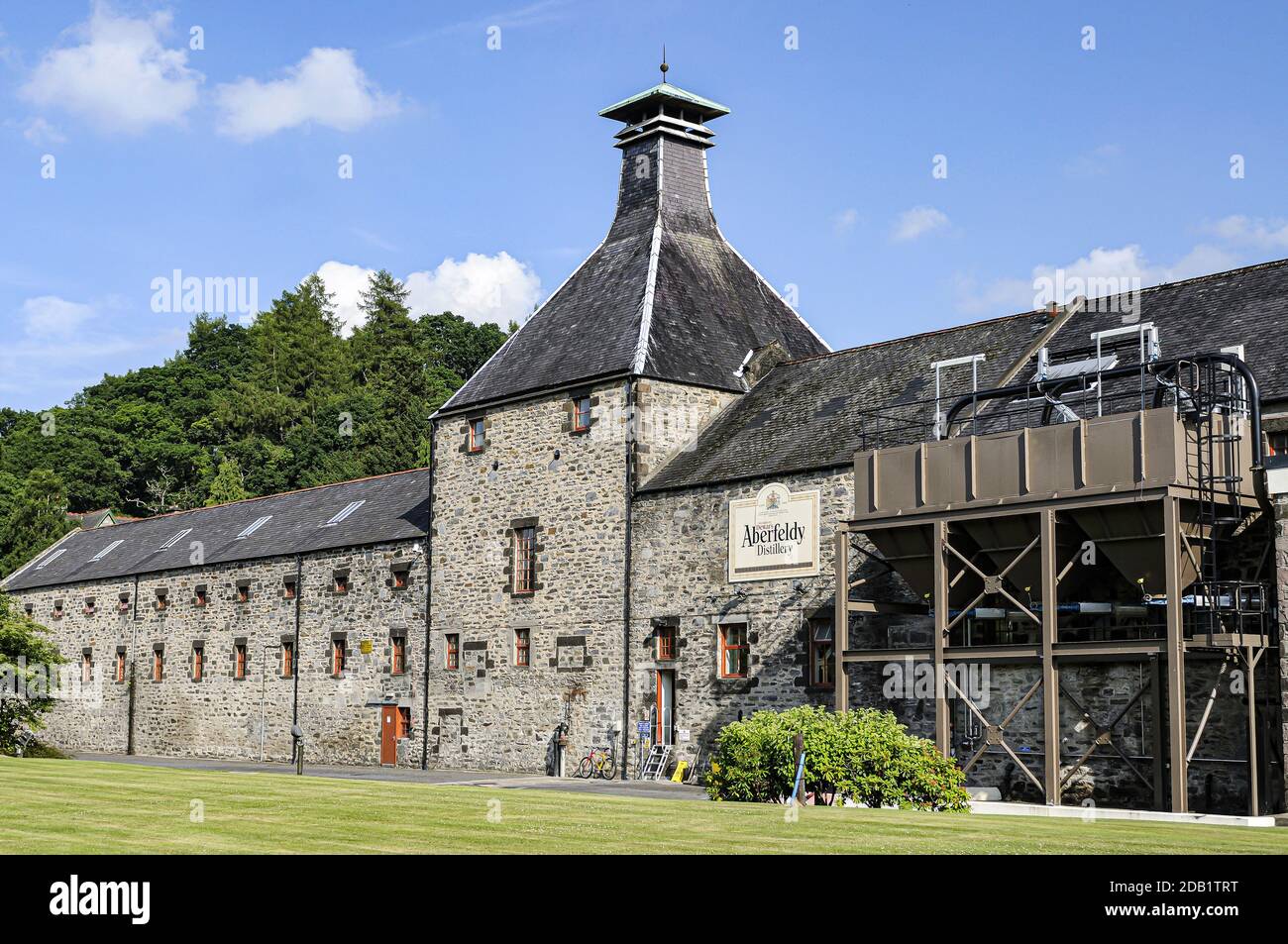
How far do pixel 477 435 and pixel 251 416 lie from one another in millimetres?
54586

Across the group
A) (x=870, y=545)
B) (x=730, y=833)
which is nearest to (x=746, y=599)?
(x=870, y=545)

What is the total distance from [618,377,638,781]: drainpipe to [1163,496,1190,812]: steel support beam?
12.8 metres

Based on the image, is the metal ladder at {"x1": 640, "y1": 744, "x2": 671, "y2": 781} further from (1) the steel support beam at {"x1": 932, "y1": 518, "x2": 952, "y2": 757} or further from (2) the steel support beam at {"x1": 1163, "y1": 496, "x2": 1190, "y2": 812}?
(2) the steel support beam at {"x1": 1163, "y1": 496, "x2": 1190, "y2": 812}

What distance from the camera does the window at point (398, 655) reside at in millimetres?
38000

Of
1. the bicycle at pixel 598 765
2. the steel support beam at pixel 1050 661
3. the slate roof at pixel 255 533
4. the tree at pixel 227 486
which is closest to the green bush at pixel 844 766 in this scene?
the steel support beam at pixel 1050 661

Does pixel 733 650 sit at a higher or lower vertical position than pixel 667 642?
lower

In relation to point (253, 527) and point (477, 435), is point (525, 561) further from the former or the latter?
point (253, 527)

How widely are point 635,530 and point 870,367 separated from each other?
5862 mm

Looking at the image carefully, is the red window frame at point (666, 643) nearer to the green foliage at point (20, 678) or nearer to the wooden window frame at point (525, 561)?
the wooden window frame at point (525, 561)

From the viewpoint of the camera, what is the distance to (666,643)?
101 feet

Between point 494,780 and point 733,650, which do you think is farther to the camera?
point 494,780

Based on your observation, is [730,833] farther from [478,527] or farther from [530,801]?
[478,527]

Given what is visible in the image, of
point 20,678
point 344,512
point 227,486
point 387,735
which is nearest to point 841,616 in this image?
point 387,735

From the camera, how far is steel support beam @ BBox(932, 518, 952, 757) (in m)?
23.4
